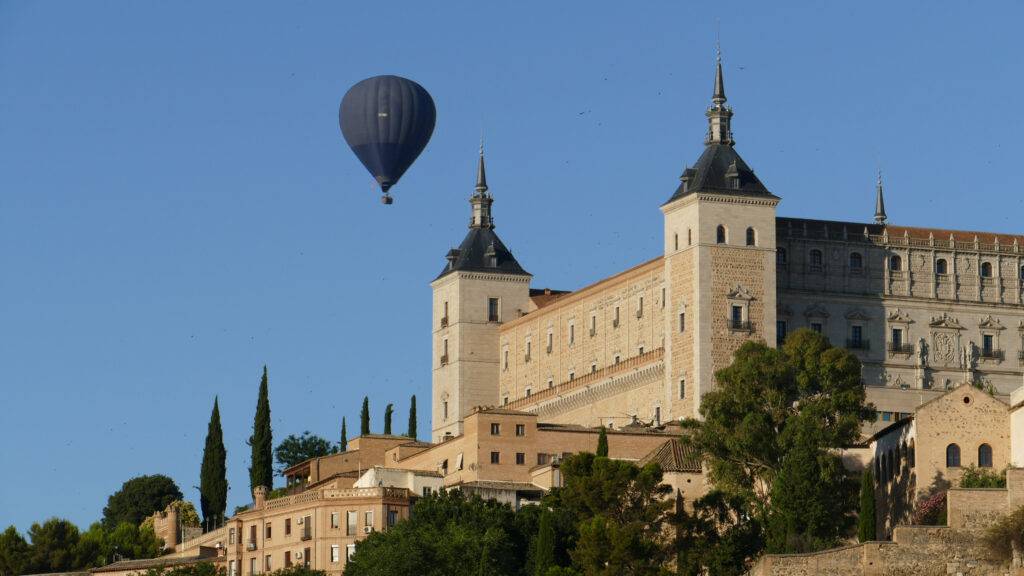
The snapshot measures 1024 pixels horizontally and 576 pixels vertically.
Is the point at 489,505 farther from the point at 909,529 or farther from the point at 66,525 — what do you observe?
the point at 66,525

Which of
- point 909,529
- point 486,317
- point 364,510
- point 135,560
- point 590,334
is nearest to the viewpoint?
point 909,529

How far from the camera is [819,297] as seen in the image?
107438 millimetres

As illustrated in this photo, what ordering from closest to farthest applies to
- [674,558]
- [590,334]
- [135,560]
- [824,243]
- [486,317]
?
[674,558] → [135,560] → [824,243] → [590,334] → [486,317]

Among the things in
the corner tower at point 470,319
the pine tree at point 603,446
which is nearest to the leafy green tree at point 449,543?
the pine tree at point 603,446

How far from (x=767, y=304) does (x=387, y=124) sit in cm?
2083

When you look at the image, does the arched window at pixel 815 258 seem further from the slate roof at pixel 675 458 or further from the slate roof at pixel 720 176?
the slate roof at pixel 675 458

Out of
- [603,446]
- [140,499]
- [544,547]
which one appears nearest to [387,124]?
[603,446]

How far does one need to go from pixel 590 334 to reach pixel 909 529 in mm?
44264

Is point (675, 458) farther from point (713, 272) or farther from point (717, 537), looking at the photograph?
point (713, 272)

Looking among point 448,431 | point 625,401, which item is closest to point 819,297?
point 625,401

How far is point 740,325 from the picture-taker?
340 ft

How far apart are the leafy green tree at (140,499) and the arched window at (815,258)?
120 feet

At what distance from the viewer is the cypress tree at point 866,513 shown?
73.9 meters

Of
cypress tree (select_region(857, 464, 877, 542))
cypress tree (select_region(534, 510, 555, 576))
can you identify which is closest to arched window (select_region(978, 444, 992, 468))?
cypress tree (select_region(857, 464, 877, 542))
